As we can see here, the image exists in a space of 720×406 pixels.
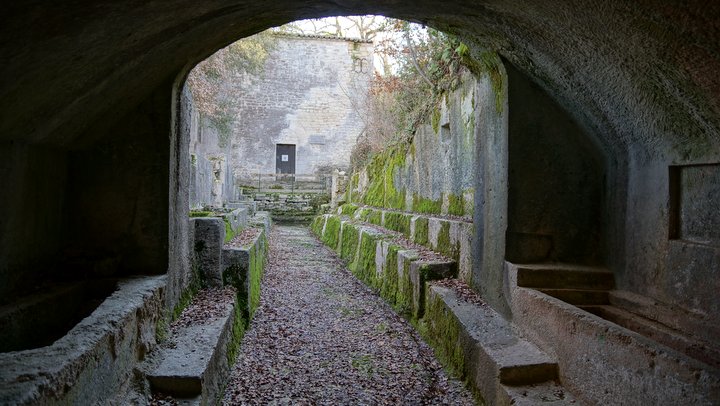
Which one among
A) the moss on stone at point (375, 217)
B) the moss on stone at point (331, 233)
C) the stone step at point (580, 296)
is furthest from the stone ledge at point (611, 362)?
the moss on stone at point (331, 233)

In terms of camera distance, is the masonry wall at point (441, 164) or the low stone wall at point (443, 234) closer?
the low stone wall at point (443, 234)

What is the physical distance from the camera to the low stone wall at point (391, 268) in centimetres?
563

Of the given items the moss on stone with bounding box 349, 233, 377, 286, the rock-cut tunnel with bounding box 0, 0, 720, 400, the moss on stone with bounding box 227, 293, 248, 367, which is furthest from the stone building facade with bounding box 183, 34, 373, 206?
the rock-cut tunnel with bounding box 0, 0, 720, 400

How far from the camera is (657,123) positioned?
336cm

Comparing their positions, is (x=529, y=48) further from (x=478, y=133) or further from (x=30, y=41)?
(x=30, y=41)

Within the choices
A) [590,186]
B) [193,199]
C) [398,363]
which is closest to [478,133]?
[590,186]

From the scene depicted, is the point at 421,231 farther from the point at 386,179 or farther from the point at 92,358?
the point at 92,358

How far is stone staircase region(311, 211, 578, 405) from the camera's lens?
3277mm

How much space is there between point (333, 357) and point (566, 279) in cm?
221

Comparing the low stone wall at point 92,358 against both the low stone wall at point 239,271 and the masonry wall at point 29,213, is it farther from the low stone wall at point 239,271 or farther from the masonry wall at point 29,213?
the low stone wall at point 239,271

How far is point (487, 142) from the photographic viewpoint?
192 inches

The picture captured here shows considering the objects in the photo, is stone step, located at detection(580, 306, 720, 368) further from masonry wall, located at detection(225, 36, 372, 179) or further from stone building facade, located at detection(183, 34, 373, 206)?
masonry wall, located at detection(225, 36, 372, 179)

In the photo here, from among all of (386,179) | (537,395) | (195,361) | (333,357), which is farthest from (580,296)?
(386,179)

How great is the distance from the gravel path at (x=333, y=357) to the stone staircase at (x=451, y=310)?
22 centimetres
